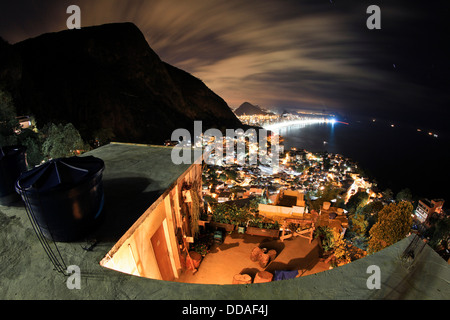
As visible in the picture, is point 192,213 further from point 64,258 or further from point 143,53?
point 143,53

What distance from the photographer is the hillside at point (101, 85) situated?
23547mm

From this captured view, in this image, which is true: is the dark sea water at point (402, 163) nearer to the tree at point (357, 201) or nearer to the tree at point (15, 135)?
the tree at point (357, 201)

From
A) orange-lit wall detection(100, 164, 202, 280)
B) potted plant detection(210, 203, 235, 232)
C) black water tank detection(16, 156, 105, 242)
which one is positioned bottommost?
potted plant detection(210, 203, 235, 232)

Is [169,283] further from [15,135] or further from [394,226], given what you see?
[15,135]

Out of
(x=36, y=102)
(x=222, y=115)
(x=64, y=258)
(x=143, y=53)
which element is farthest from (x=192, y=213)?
(x=222, y=115)

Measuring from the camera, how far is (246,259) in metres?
5.12

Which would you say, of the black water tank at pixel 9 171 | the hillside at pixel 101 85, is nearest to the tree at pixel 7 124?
the black water tank at pixel 9 171

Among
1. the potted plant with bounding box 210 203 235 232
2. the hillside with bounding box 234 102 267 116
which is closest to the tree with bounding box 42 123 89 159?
the potted plant with bounding box 210 203 235 232

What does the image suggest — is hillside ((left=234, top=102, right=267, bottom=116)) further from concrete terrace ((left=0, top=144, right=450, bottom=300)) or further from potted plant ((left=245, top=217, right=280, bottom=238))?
concrete terrace ((left=0, top=144, right=450, bottom=300))

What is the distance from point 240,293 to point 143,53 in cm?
5190

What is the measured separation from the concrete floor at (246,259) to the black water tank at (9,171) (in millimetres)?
A: 3199

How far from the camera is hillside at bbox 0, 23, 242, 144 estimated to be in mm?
23547

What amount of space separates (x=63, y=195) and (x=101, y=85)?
35988 millimetres

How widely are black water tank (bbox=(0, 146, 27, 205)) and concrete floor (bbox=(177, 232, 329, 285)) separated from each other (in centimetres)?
320
